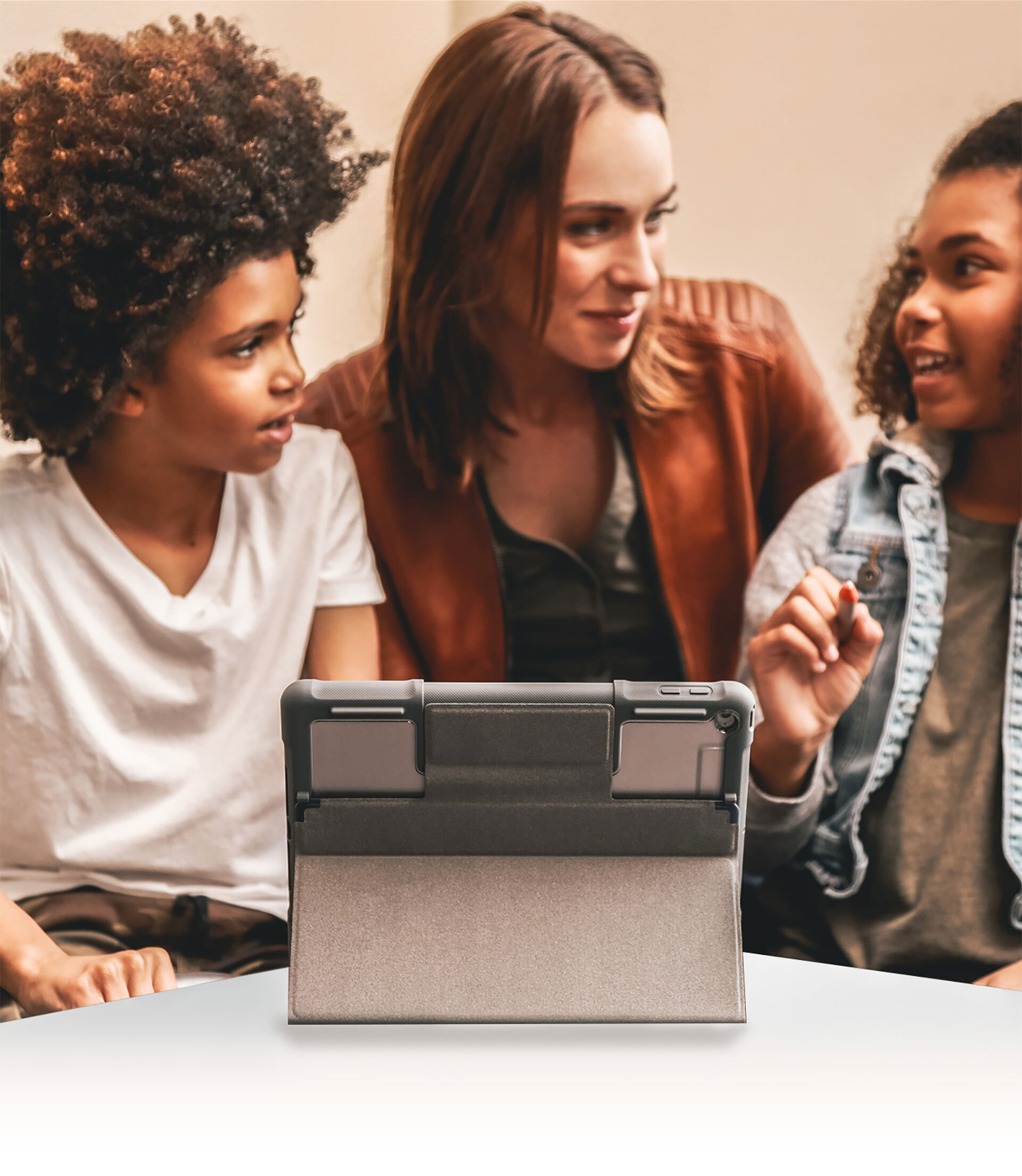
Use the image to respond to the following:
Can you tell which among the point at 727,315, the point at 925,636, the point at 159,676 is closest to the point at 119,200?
the point at 159,676

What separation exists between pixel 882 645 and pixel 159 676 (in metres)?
0.87

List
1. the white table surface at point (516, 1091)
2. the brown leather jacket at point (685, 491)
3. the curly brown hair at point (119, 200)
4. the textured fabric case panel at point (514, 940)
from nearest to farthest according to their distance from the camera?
the white table surface at point (516, 1091), the textured fabric case panel at point (514, 940), the curly brown hair at point (119, 200), the brown leather jacket at point (685, 491)

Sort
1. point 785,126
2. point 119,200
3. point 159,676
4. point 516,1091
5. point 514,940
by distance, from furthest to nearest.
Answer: point 785,126 → point 159,676 → point 119,200 → point 514,940 → point 516,1091

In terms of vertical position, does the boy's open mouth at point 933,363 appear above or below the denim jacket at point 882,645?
above

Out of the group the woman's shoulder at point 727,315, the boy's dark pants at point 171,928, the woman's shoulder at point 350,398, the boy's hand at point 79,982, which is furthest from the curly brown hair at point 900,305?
the boy's hand at point 79,982

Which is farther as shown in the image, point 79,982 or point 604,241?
point 604,241

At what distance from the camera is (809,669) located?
1.40 meters

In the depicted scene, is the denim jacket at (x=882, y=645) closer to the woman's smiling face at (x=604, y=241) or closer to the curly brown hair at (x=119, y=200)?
the woman's smiling face at (x=604, y=241)

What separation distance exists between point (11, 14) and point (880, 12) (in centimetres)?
99

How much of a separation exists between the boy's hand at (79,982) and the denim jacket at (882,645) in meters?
0.75

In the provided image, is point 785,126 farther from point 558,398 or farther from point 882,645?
point 882,645

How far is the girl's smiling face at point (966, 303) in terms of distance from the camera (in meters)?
1.41

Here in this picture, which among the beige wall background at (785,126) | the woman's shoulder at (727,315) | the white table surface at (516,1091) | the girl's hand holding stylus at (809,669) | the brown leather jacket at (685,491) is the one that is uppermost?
the beige wall background at (785,126)

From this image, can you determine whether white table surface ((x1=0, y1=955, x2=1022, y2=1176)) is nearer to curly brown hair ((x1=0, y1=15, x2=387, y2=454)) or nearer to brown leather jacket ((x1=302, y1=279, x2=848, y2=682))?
brown leather jacket ((x1=302, y1=279, x2=848, y2=682))
